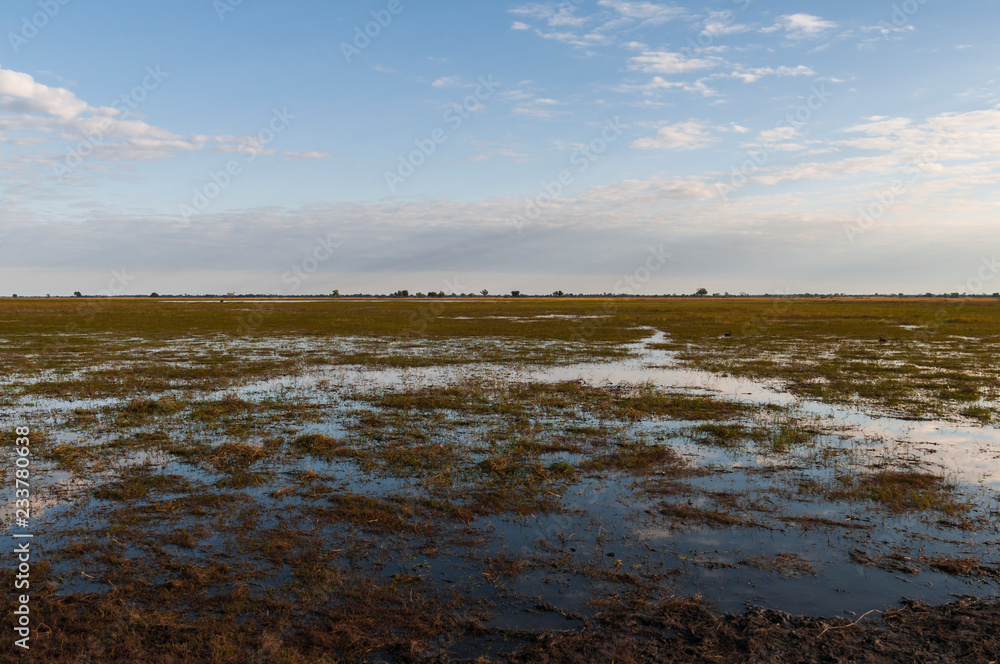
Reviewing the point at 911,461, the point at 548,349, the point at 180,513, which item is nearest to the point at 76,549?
the point at 180,513

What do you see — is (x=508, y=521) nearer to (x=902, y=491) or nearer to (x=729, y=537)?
(x=729, y=537)

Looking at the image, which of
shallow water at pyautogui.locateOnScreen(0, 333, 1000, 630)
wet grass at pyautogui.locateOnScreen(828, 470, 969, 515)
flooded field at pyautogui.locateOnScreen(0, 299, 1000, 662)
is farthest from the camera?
wet grass at pyautogui.locateOnScreen(828, 470, 969, 515)

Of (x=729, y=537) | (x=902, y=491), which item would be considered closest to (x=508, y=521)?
(x=729, y=537)

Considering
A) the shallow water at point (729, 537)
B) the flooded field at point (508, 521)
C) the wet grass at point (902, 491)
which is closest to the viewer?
the flooded field at point (508, 521)

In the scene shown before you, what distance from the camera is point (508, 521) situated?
28.3 ft

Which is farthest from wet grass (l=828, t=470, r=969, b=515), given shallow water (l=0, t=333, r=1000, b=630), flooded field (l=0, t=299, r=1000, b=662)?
shallow water (l=0, t=333, r=1000, b=630)

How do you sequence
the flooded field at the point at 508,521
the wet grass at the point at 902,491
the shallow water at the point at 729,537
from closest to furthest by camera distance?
the flooded field at the point at 508,521
the shallow water at the point at 729,537
the wet grass at the point at 902,491

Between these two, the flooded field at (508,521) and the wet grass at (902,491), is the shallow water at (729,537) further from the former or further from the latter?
the wet grass at (902,491)

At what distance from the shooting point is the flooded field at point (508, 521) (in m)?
5.69

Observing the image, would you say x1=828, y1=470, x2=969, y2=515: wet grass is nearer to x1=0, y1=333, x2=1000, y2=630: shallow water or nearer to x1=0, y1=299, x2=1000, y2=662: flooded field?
x1=0, y1=299, x2=1000, y2=662: flooded field

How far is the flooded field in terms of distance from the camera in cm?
569

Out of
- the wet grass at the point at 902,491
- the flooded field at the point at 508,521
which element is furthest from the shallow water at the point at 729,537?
the wet grass at the point at 902,491

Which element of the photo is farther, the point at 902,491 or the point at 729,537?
the point at 902,491

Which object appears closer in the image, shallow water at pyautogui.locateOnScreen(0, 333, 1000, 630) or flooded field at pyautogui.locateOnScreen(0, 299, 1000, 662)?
flooded field at pyautogui.locateOnScreen(0, 299, 1000, 662)
